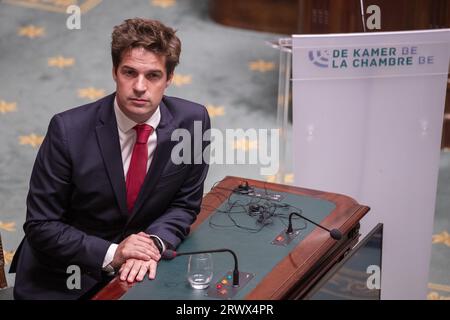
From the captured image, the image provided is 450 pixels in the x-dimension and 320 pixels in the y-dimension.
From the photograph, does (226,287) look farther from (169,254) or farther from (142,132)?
(142,132)

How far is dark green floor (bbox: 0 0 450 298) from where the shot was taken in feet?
18.6

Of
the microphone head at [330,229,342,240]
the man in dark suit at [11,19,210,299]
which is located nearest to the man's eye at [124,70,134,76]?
the man in dark suit at [11,19,210,299]

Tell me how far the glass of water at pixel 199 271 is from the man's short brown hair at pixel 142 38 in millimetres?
851

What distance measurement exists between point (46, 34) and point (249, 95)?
6.95 feet

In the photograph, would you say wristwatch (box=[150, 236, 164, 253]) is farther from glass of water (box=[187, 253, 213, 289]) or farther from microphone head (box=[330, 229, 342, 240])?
microphone head (box=[330, 229, 342, 240])

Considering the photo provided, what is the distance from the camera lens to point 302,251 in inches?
132

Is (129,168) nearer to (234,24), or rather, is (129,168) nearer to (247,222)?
(247,222)

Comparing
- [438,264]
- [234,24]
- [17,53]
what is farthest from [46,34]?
[438,264]

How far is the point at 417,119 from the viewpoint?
4086mm

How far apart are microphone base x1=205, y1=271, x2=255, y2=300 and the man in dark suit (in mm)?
253

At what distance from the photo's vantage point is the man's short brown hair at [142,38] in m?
3.27

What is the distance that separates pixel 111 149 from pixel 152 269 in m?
0.55

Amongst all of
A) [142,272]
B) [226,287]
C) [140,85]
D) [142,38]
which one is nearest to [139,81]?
[140,85]
